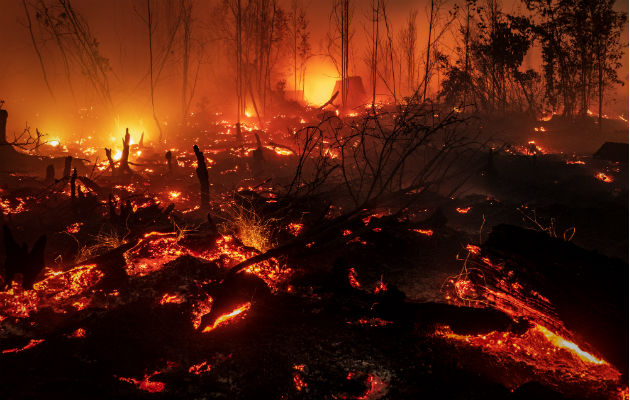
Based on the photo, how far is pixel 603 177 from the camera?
32.2 feet

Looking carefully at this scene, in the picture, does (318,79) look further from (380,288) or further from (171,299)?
(171,299)

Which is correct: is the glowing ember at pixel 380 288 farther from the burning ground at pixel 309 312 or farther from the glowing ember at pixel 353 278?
the glowing ember at pixel 353 278

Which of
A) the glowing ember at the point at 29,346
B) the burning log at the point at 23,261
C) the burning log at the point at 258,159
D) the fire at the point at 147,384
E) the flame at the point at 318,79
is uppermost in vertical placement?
the flame at the point at 318,79

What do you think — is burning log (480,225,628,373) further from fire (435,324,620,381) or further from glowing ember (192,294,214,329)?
glowing ember (192,294,214,329)

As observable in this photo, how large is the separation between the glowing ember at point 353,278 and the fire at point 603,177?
908cm

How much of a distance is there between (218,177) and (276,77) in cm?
2677

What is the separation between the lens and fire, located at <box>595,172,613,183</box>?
964cm

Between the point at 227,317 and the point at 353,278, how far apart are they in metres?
1.63

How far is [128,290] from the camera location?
3.84 metres

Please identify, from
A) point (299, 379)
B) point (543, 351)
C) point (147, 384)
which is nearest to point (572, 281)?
point (543, 351)

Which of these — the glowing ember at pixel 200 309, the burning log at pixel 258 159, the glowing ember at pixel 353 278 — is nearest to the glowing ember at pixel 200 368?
the glowing ember at pixel 200 309

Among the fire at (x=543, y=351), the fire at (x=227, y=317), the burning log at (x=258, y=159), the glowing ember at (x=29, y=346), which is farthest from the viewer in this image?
the burning log at (x=258, y=159)

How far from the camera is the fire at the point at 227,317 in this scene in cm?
324

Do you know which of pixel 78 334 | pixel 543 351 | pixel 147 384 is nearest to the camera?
pixel 147 384
